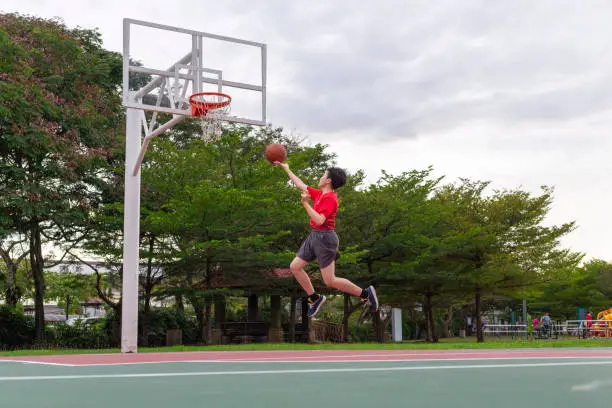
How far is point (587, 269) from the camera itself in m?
57.2

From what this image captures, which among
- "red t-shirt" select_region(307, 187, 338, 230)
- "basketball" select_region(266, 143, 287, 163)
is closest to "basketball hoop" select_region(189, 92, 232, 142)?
"basketball" select_region(266, 143, 287, 163)

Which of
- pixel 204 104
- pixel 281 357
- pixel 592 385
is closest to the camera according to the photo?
pixel 592 385

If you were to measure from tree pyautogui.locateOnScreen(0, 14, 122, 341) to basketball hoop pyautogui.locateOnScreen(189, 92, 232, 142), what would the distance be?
972 centimetres

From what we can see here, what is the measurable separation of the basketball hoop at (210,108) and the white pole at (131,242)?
2.08 m

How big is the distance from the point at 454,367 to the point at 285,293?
21.5 meters

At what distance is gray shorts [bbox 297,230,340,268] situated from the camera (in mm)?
8312

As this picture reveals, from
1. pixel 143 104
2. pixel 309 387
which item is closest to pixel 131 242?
pixel 143 104

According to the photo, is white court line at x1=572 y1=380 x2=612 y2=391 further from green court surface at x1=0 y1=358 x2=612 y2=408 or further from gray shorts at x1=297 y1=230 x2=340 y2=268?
gray shorts at x1=297 y1=230 x2=340 y2=268

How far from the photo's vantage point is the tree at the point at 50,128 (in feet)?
74.0

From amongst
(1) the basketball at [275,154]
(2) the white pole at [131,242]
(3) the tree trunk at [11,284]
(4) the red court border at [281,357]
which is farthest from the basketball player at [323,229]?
(3) the tree trunk at [11,284]

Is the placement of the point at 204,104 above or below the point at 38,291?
above

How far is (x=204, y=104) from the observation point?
14344mm

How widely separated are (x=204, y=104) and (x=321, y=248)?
271 inches

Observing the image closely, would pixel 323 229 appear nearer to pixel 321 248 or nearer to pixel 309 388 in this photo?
pixel 321 248
